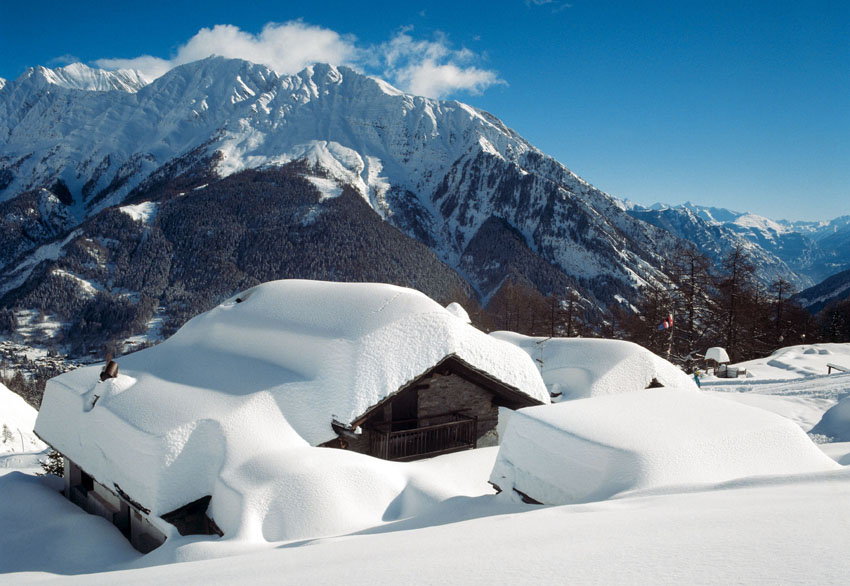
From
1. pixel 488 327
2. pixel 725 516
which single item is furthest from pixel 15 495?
pixel 488 327

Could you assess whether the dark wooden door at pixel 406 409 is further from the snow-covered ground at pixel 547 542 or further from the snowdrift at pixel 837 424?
the snowdrift at pixel 837 424

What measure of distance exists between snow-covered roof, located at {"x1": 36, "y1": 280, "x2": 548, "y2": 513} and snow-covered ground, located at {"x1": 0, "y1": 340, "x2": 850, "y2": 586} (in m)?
1.30

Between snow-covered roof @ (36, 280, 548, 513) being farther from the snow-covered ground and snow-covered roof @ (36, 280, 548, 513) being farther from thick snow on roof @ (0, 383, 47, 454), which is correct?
thick snow on roof @ (0, 383, 47, 454)

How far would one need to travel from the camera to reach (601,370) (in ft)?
65.1

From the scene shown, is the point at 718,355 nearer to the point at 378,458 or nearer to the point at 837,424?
the point at 837,424

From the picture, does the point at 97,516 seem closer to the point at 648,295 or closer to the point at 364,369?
the point at 364,369

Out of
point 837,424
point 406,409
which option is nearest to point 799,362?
point 837,424

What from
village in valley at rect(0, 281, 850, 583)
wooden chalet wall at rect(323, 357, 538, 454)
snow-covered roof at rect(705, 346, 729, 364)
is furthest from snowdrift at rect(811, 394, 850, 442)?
snow-covered roof at rect(705, 346, 729, 364)

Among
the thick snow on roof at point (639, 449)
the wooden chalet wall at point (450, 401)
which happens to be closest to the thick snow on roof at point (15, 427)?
the wooden chalet wall at point (450, 401)

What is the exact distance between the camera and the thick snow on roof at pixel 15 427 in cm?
3528

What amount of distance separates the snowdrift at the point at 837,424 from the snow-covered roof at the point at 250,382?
810cm

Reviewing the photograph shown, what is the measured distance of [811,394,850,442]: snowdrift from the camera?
1488cm

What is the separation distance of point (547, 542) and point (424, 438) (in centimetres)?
972

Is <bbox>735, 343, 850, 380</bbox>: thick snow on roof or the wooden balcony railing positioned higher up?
<bbox>735, 343, 850, 380</bbox>: thick snow on roof
